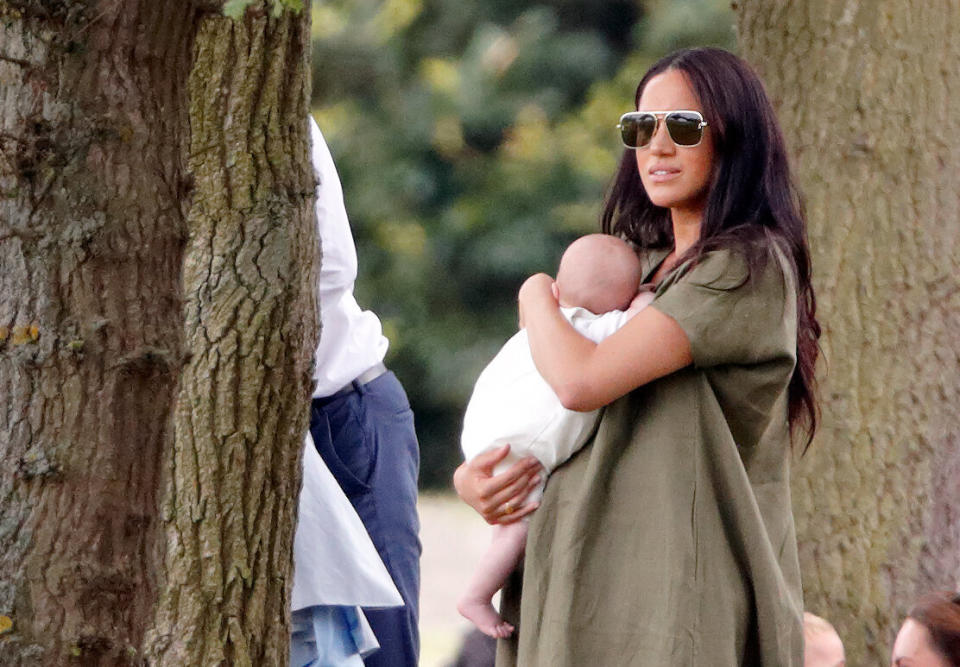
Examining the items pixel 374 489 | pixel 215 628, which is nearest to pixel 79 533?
pixel 215 628

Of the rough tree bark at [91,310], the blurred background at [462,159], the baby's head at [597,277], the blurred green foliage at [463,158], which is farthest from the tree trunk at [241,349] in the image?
the blurred green foliage at [463,158]

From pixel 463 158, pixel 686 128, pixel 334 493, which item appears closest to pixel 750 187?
pixel 686 128

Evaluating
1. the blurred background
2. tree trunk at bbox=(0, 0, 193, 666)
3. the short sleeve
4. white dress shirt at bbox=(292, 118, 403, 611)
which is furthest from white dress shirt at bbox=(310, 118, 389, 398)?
the blurred background

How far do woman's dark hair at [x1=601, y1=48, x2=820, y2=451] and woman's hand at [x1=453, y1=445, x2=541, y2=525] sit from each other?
0.41 m

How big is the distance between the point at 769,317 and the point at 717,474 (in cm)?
24

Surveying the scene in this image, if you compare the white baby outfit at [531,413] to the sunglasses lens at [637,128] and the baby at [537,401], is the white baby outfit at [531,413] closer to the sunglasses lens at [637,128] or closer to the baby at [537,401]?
the baby at [537,401]

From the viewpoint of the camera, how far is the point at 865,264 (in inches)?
153

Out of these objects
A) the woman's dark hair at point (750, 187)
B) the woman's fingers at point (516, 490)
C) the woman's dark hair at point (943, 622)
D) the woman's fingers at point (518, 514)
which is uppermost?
the woman's dark hair at point (750, 187)

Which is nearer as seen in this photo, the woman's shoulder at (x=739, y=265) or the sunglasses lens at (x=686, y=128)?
the woman's shoulder at (x=739, y=265)

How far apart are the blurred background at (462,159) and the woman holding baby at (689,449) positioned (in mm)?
8666

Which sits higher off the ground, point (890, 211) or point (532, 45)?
point (532, 45)

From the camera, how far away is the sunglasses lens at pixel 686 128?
2395 millimetres

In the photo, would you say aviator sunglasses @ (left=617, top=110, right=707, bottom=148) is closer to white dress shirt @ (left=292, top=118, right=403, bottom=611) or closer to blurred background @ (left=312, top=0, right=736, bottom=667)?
white dress shirt @ (left=292, top=118, right=403, bottom=611)

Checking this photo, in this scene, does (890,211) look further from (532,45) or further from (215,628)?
(532,45)
